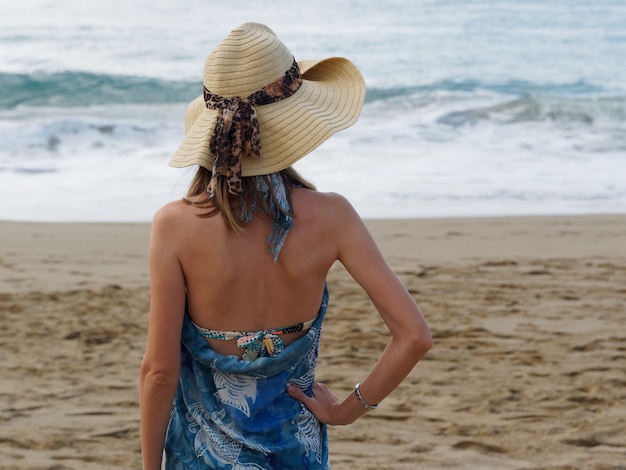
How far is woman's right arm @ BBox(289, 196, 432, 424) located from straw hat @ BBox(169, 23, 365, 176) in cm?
14

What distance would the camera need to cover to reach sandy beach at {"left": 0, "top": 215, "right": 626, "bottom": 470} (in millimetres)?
4012

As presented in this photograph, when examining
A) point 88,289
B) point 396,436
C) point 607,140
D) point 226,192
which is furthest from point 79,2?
point 226,192

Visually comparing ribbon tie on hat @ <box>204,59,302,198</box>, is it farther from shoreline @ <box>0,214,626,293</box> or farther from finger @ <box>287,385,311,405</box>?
shoreline @ <box>0,214,626,293</box>

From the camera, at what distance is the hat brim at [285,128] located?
5.66ft

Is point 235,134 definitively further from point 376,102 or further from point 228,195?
point 376,102

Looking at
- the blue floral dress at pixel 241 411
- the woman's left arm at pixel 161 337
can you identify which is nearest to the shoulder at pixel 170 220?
the woman's left arm at pixel 161 337

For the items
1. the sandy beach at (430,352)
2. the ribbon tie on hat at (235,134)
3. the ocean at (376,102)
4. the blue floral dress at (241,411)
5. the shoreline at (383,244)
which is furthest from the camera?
the ocean at (376,102)

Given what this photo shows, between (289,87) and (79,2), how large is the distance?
30400mm

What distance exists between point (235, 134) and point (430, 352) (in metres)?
3.72

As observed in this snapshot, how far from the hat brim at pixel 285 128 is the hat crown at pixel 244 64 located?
5cm

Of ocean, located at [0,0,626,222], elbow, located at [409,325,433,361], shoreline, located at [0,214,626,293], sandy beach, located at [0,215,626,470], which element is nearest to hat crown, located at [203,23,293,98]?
elbow, located at [409,325,433,361]

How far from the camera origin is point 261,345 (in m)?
1.80

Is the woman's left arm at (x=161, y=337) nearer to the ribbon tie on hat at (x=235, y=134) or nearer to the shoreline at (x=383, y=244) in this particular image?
the ribbon tie on hat at (x=235, y=134)

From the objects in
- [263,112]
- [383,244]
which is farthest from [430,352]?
[263,112]
